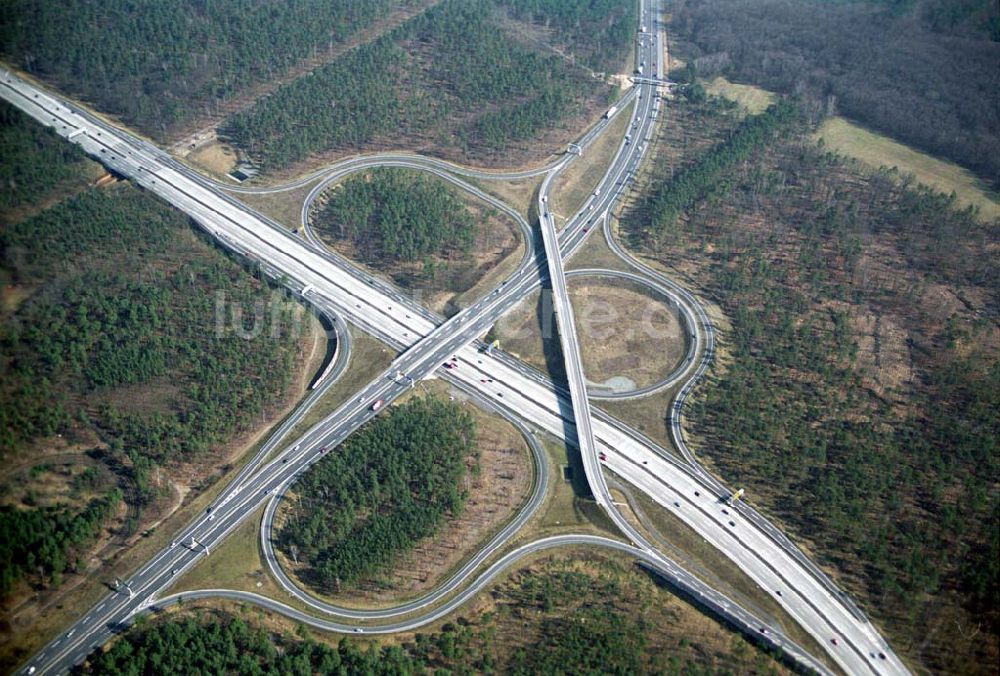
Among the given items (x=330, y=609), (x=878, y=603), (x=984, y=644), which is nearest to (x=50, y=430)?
(x=330, y=609)

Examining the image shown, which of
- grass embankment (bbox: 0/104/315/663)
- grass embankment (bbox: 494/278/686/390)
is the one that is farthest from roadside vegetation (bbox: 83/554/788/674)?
grass embankment (bbox: 494/278/686/390)

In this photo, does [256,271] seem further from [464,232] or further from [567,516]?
[567,516]

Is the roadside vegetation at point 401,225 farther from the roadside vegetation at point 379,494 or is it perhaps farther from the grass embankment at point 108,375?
the roadside vegetation at point 379,494

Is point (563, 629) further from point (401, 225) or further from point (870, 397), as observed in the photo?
point (401, 225)

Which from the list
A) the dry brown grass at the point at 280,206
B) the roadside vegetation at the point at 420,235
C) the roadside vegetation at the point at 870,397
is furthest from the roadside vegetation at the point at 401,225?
the roadside vegetation at the point at 870,397

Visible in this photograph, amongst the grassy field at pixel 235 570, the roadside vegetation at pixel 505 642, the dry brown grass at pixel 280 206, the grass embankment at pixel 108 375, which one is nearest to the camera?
the roadside vegetation at pixel 505 642

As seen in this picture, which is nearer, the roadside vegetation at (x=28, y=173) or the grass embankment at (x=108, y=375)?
the grass embankment at (x=108, y=375)

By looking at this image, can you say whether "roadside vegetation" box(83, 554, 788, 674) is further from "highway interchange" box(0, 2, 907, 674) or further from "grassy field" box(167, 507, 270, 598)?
"grassy field" box(167, 507, 270, 598)
